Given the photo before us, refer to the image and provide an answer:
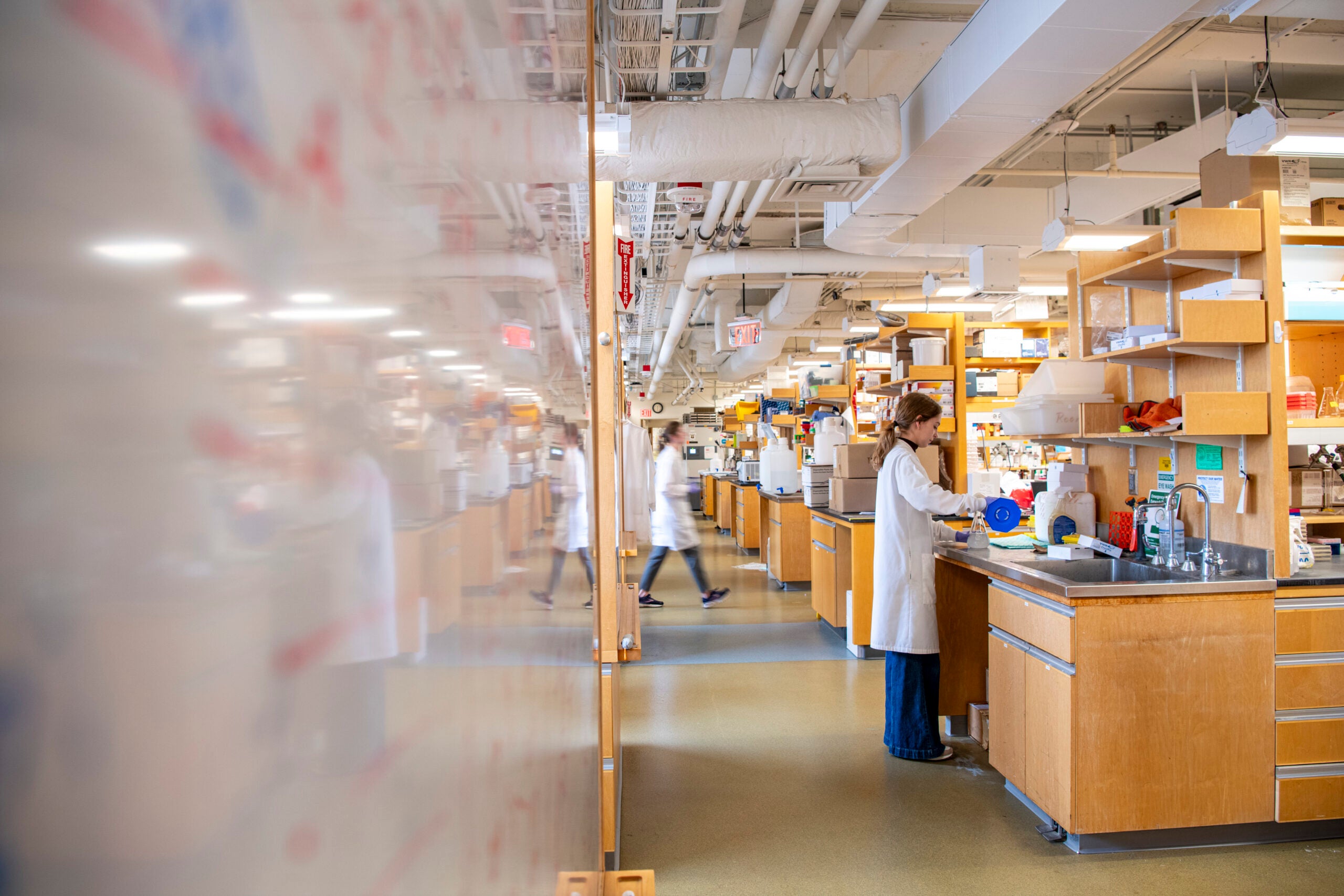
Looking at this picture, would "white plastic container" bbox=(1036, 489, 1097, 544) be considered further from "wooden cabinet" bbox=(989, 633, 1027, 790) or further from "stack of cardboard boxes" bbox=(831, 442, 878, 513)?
"stack of cardboard boxes" bbox=(831, 442, 878, 513)

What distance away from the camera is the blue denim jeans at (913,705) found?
147 inches

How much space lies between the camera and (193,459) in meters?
0.10

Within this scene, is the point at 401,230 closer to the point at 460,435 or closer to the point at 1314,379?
the point at 460,435

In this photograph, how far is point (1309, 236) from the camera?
3430mm

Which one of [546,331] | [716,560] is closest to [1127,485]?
[546,331]

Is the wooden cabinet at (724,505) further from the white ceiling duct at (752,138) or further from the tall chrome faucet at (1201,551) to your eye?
the tall chrome faucet at (1201,551)

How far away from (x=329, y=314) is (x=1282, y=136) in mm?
4337

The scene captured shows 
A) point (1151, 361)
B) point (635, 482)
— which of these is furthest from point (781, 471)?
point (1151, 361)

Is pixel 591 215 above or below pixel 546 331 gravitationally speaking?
above

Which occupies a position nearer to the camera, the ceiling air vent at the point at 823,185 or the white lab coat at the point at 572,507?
the white lab coat at the point at 572,507

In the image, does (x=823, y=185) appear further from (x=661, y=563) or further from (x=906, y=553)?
(x=906, y=553)

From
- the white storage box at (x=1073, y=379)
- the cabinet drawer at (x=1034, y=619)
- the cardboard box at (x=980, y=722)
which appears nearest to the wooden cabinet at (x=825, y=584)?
the cardboard box at (x=980, y=722)

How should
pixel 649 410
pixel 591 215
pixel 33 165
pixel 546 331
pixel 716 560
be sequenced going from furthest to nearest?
pixel 649 410, pixel 716 560, pixel 591 215, pixel 546 331, pixel 33 165

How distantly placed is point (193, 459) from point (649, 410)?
1027 inches
